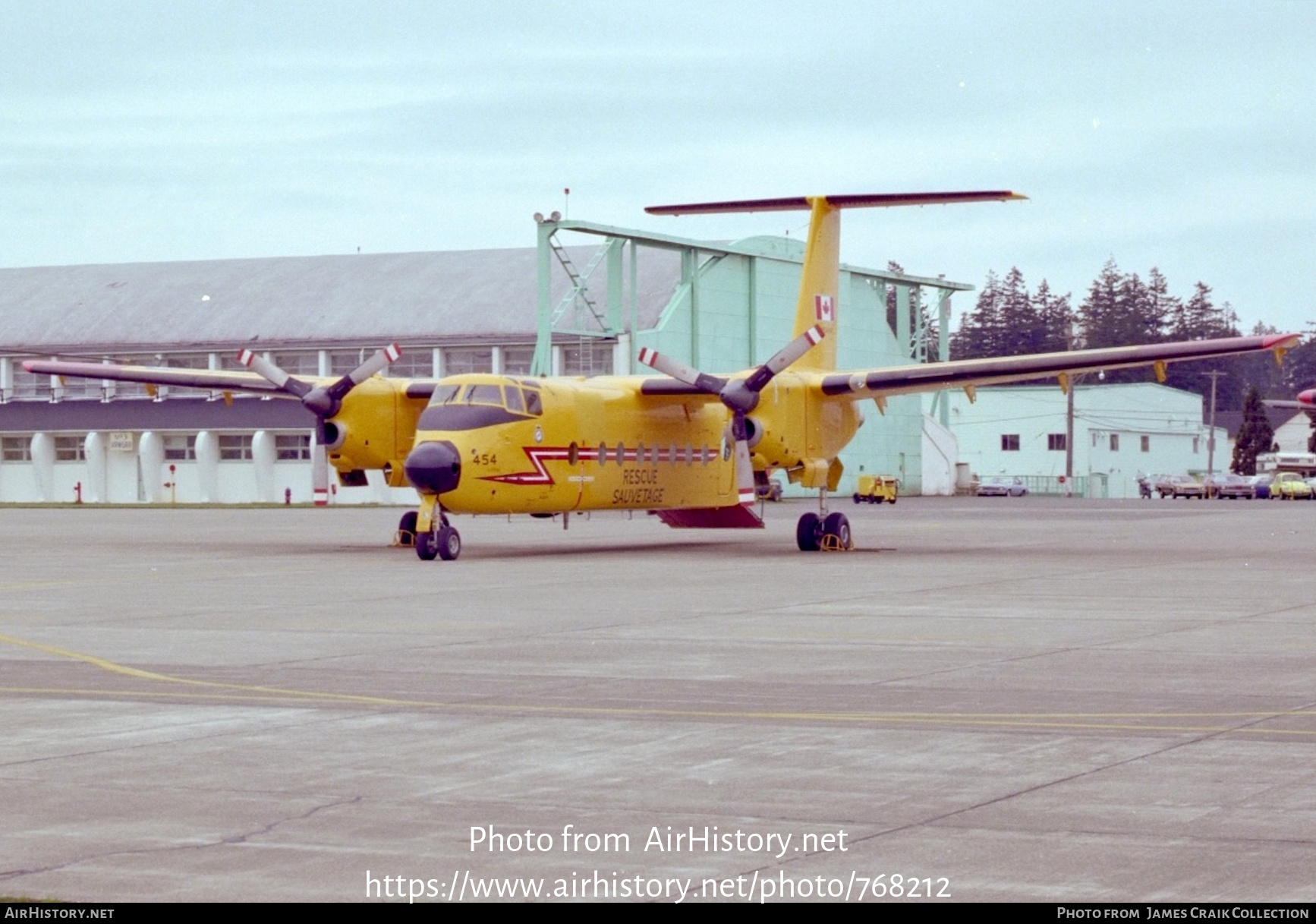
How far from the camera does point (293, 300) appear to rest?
83688mm

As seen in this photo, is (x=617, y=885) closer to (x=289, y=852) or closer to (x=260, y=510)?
(x=289, y=852)

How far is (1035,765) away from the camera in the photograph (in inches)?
370

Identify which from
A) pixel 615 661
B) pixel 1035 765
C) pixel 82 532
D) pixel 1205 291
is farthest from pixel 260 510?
pixel 1205 291

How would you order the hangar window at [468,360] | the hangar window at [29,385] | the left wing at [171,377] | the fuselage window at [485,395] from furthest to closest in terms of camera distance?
the hangar window at [29,385] < the hangar window at [468,360] < the left wing at [171,377] < the fuselage window at [485,395]

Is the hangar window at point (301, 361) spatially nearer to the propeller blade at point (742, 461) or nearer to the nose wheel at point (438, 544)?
the propeller blade at point (742, 461)

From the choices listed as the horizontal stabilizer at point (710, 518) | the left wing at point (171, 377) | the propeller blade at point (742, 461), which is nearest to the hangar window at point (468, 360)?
the left wing at point (171, 377)

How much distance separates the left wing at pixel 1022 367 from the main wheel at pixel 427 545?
872 cm

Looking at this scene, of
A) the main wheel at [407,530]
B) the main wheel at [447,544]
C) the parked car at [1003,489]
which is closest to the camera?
the main wheel at [447,544]

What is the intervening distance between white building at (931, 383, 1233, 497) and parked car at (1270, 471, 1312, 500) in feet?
49.6

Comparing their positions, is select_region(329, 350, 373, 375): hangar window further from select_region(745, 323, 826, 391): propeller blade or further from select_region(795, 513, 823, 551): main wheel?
select_region(795, 513, 823, 551): main wheel

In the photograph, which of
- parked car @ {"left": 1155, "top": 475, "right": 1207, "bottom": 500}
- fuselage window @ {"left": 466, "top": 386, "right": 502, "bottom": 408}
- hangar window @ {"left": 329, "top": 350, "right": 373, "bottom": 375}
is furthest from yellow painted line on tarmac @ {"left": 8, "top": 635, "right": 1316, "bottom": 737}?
parked car @ {"left": 1155, "top": 475, "right": 1207, "bottom": 500}

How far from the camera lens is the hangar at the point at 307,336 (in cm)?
7631

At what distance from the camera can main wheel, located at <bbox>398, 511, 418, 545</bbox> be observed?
34406mm

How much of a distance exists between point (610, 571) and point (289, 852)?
19.8m
